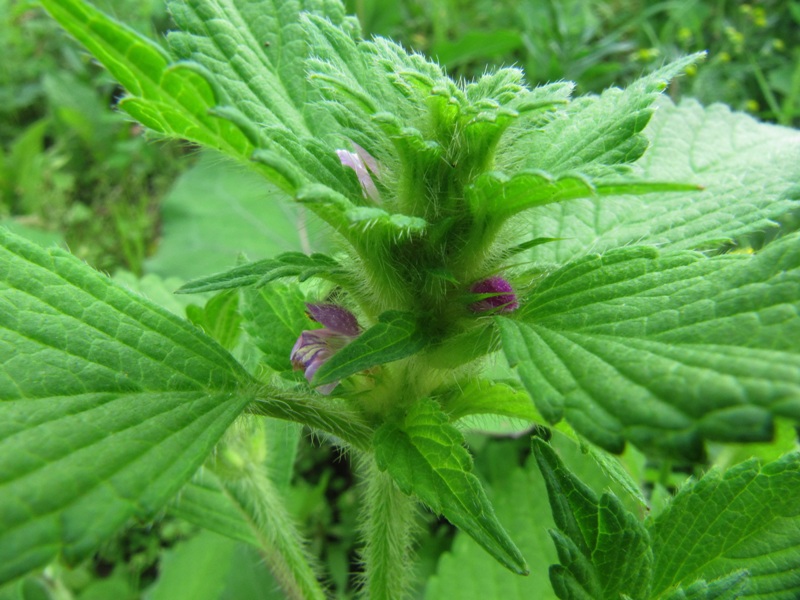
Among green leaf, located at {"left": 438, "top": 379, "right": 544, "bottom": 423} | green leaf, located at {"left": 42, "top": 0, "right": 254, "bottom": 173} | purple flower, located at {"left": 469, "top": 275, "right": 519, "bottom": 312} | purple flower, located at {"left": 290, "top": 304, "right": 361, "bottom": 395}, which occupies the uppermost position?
green leaf, located at {"left": 42, "top": 0, "right": 254, "bottom": 173}

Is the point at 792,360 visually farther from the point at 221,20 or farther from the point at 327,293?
the point at 221,20

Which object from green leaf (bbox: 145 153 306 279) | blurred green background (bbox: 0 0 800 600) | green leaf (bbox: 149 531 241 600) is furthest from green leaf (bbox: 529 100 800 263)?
green leaf (bbox: 145 153 306 279)

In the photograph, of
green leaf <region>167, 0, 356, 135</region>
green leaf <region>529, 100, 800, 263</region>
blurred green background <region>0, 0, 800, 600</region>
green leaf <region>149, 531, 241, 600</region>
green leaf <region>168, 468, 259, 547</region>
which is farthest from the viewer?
blurred green background <region>0, 0, 800, 600</region>

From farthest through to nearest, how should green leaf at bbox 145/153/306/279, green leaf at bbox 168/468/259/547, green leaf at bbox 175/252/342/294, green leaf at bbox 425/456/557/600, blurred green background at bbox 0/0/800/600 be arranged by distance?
green leaf at bbox 145/153/306/279 < blurred green background at bbox 0/0/800/600 < green leaf at bbox 425/456/557/600 < green leaf at bbox 168/468/259/547 < green leaf at bbox 175/252/342/294

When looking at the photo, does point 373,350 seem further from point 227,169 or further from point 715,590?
point 227,169

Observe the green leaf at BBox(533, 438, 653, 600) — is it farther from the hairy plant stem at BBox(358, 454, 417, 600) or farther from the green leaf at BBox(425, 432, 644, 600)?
the green leaf at BBox(425, 432, 644, 600)

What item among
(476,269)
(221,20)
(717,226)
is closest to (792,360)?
(476,269)

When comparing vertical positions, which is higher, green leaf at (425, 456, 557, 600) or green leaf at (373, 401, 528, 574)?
green leaf at (373, 401, 528, 574)
